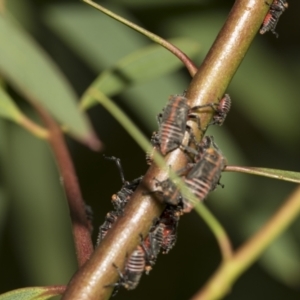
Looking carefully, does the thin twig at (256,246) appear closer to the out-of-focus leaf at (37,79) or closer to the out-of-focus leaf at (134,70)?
the out-of-focus leaf at (37,79)

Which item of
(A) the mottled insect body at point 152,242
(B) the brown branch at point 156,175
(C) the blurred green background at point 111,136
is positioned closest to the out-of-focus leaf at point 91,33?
(C) the blurred green background at point 111,136

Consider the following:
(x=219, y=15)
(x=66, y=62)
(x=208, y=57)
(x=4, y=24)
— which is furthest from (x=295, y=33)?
(x=4, y=24)

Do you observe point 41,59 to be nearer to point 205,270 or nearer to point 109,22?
point 109,22

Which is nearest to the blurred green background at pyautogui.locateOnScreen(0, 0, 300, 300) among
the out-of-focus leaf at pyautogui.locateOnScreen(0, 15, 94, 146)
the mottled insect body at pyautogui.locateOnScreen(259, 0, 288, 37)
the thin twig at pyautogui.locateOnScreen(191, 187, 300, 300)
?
the mottled insect body at pyautogui.locateOnScreen(259, 0, 288, 37)

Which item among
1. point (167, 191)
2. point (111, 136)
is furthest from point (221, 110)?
point (111, 136)

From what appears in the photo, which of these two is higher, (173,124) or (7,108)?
(173,124)

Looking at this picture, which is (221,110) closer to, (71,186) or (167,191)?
(167,191)

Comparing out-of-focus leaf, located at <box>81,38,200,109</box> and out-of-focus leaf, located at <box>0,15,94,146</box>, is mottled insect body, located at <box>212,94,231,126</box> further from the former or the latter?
out-of-focus leaf, located at <box>0,15,94,146</box>
